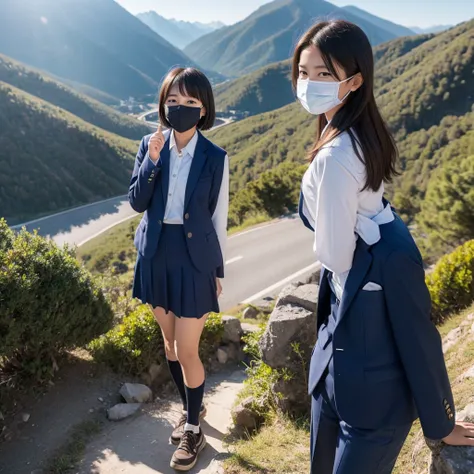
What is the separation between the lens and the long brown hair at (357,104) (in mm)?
1450

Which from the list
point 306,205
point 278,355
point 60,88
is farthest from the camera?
point 60,88

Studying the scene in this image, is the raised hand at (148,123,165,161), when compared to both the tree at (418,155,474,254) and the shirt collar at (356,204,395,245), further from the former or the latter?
the tree at (418,155,474,254)

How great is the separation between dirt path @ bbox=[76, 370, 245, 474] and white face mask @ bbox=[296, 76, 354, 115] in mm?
2161

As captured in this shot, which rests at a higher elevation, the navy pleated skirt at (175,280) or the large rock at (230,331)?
the navy pleated skirt at (175,280)

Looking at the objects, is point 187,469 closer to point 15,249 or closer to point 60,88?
point 15,249

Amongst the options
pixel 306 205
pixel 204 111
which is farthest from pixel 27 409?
pixel 306 205

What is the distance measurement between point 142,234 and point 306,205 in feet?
4.62

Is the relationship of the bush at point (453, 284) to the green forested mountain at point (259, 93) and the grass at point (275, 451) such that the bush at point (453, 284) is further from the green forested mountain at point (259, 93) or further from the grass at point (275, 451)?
the green forested mountain at point (259, 93)

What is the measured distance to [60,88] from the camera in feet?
333

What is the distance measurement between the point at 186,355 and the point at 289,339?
0.77m

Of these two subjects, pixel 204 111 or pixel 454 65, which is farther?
pixel 454 65

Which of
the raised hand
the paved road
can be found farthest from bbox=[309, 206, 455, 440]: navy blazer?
the paved road

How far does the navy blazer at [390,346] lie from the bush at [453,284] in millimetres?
3734

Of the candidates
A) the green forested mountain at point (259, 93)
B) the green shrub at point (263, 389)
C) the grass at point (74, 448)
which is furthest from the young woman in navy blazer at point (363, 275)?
the green forested mountain at point (259, 93)
